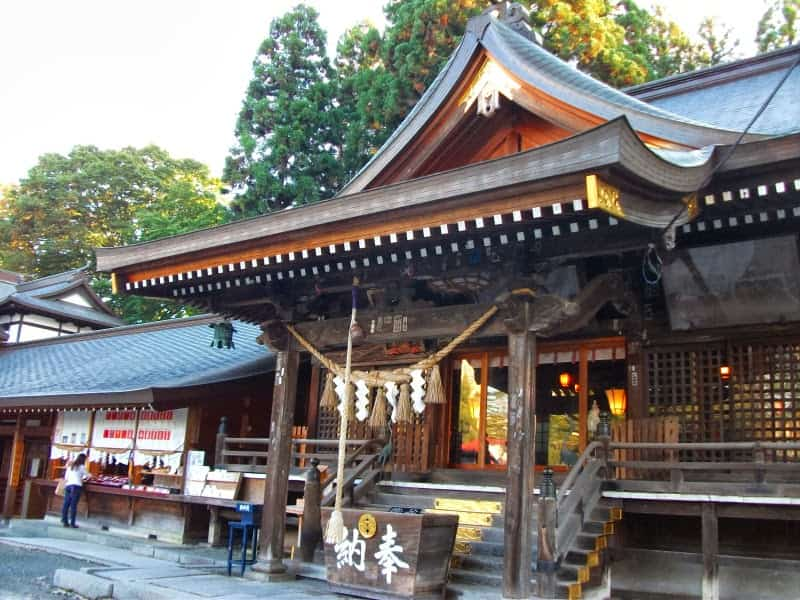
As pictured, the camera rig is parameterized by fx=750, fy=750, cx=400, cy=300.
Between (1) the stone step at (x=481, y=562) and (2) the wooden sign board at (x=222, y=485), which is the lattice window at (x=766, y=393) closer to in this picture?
(1) the stone step at (x=481, y=562)

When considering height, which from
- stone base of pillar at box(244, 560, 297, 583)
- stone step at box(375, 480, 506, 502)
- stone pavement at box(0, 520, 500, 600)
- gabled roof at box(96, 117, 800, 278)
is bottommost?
stone pavement at box(0, 520, 500, 600)

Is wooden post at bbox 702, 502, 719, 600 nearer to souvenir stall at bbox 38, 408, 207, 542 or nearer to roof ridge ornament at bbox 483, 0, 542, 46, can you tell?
roof ridge ornament at bbox 483, 0, 542, 46

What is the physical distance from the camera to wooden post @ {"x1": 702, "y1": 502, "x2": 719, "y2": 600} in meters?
8.23

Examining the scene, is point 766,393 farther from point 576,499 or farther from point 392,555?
point 392,555

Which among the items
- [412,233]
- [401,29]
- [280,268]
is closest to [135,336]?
[401,29]

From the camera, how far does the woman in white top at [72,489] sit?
1518 cm

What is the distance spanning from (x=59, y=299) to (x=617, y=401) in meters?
23.6

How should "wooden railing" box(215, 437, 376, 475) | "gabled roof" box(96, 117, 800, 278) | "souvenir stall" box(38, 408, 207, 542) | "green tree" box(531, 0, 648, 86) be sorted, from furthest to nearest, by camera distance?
"green tree" box(531, 0, 648, 86)
"souvenir stall" box(38, 408, 207, 542)
"wooden railing" box(215, 437, 376, 475)
"gabled roof" box(96, 117, 800, 278)

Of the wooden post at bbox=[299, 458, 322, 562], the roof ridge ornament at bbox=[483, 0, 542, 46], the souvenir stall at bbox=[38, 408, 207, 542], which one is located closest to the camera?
the wooden post at bbox=[299, 458, 322, 562]

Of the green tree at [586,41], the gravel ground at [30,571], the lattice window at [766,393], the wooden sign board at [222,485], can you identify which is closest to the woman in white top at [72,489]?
the gravel ground at [30,571]

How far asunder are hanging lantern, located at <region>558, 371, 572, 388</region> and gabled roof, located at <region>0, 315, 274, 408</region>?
20.7ft

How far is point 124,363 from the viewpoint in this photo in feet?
60.8

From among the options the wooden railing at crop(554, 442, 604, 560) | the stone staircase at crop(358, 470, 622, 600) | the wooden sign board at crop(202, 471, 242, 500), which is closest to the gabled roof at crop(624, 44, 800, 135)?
the wooden railing at crop(554, 442, 604, 560)

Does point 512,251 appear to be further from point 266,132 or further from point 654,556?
point 266,132
